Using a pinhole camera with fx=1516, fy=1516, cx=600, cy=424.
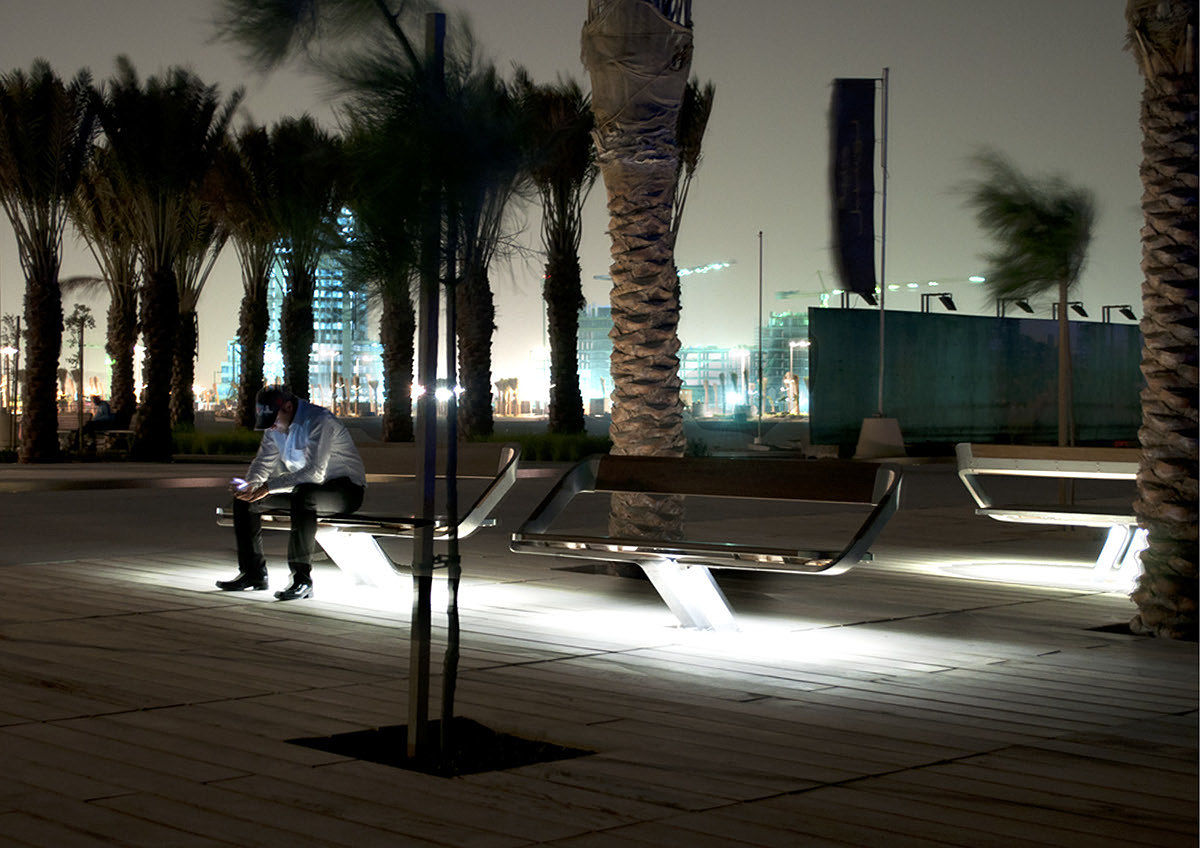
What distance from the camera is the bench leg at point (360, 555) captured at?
9078 mm

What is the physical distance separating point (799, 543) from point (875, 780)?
7928 millimetres

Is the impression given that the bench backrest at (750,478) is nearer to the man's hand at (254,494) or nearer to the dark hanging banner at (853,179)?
the man's hand at (254,494)

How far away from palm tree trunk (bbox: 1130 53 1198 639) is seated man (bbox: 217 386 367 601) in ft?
15.1

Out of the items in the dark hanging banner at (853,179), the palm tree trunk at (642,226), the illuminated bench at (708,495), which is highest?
the dark hanging banner at (853,179)

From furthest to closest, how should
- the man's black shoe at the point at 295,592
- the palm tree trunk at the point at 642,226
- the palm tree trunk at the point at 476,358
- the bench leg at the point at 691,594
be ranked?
the palm tree trunk at the point at 476,358 < the palm tree trunk at the point at 642,226 < the man's black shoe at the point at 295,592 < the bench leg at the point at 691,594

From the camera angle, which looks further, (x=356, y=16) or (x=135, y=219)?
(x=135, y=219)

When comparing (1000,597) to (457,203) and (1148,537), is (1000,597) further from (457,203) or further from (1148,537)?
(457,203)

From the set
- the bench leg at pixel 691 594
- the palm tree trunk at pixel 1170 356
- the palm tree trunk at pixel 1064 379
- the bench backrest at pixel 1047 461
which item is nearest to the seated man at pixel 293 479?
the bench leg at pixel 691 594

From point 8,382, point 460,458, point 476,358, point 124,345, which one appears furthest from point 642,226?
point 8,382

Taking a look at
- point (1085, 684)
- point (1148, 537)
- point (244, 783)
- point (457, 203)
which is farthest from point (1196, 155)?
point (244, 783)

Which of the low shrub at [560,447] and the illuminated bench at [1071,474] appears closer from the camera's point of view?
the illuminated bench at [1071,474]

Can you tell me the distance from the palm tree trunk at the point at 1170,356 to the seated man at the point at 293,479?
4.59 m

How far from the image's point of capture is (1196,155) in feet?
24.5

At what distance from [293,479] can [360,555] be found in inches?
24.1
